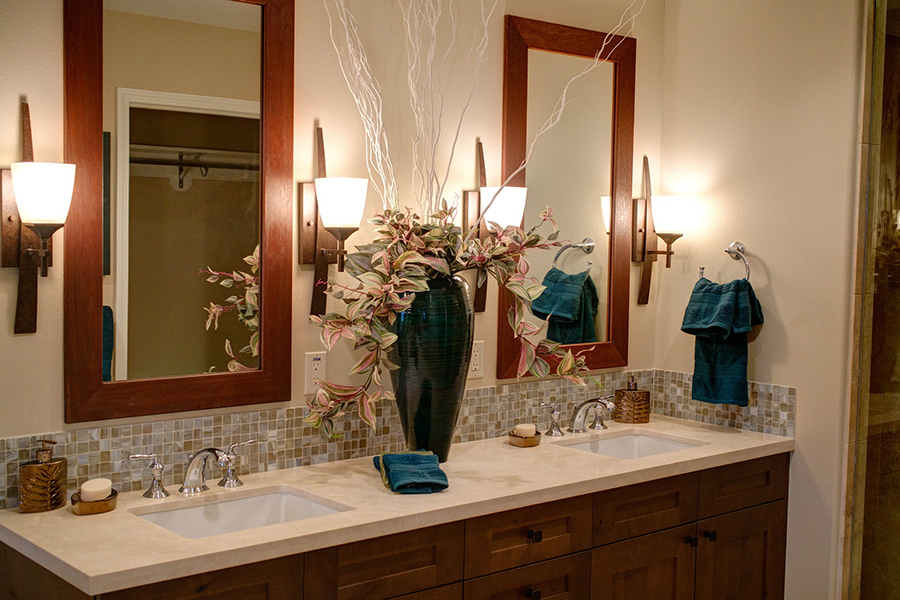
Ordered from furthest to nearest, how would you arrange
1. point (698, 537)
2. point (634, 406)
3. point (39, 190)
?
1. point (634, 406)
2. point (698, 537)
3. point (39, 190)

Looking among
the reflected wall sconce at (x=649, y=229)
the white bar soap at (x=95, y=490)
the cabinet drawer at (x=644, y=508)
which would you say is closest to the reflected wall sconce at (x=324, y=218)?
the white bar soap at (x=95, y=490)

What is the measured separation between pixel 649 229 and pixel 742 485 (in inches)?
40.6

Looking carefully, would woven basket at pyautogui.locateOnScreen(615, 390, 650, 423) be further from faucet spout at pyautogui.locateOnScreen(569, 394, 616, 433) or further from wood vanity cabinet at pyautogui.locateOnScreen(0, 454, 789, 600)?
wood vanity cabinet at pyautogui.locateOnScreen(0, 454, 789, 600)

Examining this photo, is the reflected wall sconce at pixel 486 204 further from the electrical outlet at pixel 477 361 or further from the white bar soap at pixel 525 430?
the white bar soap at pixel 525 430

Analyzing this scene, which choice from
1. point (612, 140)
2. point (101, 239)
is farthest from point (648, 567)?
point (101, 239)

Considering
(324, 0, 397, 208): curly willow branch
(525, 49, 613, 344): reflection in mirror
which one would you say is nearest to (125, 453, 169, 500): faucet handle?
(324, 0, 397, 208): curly willow branch

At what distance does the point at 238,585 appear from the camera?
166cm

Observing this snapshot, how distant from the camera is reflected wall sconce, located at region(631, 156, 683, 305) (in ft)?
10.1

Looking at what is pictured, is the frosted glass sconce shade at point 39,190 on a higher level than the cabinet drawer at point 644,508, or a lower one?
higher

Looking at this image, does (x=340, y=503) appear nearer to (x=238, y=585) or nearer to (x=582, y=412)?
(x=238, y=585)

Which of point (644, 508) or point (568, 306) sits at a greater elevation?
point (568, 306)

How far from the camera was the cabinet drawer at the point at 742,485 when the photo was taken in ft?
8.43

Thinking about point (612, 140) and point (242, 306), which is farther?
point (612, 140)

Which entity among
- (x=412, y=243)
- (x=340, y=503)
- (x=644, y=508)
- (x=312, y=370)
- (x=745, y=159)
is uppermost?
(x=745, y=159)
